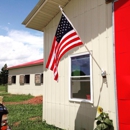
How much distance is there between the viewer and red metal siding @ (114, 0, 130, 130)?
13.7 ft

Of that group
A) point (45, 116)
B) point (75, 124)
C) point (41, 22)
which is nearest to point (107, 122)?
point (75, 124)

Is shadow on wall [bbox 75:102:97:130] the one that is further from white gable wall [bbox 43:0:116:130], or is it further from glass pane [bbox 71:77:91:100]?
glass pane [bbox 71:77:91:100]

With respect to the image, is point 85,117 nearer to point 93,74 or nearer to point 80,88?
point 80,88

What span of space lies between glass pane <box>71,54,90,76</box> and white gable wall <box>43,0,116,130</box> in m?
0.23

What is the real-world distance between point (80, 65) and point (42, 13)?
9.09 feet

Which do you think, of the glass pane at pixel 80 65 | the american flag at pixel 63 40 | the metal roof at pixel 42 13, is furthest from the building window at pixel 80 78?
the metal roof at pixel 42 13

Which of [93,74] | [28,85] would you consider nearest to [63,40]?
[93,74]

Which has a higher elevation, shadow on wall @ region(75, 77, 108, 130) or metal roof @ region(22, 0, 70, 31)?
metal roof @ region(22, 0, 70, 31)

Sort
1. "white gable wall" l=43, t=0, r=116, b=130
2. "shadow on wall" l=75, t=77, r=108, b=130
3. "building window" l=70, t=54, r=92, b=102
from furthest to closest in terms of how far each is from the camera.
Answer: "building window" l=70, t=54, r=92, b=102 → "shadow on wall" l=75, t=77, r=108, b=130 → "white gable wall" l=43, t=0, r=116, b=130

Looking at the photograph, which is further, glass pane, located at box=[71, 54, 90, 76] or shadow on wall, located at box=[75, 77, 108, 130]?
glass pane, located at box=[71, 54, 90, 76]

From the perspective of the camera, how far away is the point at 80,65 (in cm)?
562

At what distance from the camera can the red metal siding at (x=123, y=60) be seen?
165 inches

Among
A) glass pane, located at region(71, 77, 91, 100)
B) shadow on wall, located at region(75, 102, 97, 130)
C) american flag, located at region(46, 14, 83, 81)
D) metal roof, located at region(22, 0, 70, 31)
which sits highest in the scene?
metal roof, located at region(22, 0, 70, 31)

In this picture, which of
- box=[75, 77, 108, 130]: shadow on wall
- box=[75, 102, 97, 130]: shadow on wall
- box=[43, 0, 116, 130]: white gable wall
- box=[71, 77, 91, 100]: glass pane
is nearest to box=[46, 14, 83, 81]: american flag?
box=[43, 0, 116, 130]: white gable wall
